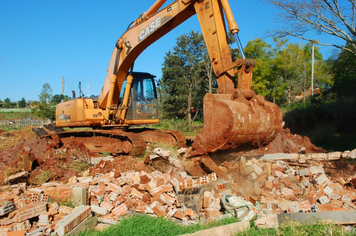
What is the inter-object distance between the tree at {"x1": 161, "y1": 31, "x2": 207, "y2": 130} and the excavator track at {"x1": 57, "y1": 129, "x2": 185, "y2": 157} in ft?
69.4

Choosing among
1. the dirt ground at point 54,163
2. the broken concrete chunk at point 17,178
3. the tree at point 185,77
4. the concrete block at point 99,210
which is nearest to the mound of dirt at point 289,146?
the dirt ground at point 54,163

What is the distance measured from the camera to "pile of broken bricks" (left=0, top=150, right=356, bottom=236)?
4.68 meters

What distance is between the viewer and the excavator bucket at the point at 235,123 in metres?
5.23

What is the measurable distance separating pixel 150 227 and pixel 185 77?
27.9 meters

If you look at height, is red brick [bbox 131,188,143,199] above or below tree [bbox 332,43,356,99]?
below

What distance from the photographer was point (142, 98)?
35.2ft

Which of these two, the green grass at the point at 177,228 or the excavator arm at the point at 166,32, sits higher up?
the excavator arm at the point at 166,32

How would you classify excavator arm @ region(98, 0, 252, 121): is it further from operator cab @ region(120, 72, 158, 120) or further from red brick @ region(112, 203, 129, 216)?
red brick @ region(112, 203, 129, 216)

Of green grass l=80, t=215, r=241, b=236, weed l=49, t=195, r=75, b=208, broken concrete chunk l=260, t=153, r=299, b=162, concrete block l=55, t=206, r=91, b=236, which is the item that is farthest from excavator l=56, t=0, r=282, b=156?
weed l=49, t=195, r=75, b=208

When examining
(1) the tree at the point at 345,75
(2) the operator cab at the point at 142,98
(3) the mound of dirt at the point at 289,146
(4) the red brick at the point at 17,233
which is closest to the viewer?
(4) the red brick at the point at 17,233

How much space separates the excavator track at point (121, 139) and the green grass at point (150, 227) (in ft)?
13.8

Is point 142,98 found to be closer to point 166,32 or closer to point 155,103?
point 155,103

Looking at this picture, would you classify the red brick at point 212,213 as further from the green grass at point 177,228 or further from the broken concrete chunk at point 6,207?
the broken concrete chunk at point 6,207

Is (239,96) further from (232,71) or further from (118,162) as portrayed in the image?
(118,162)
